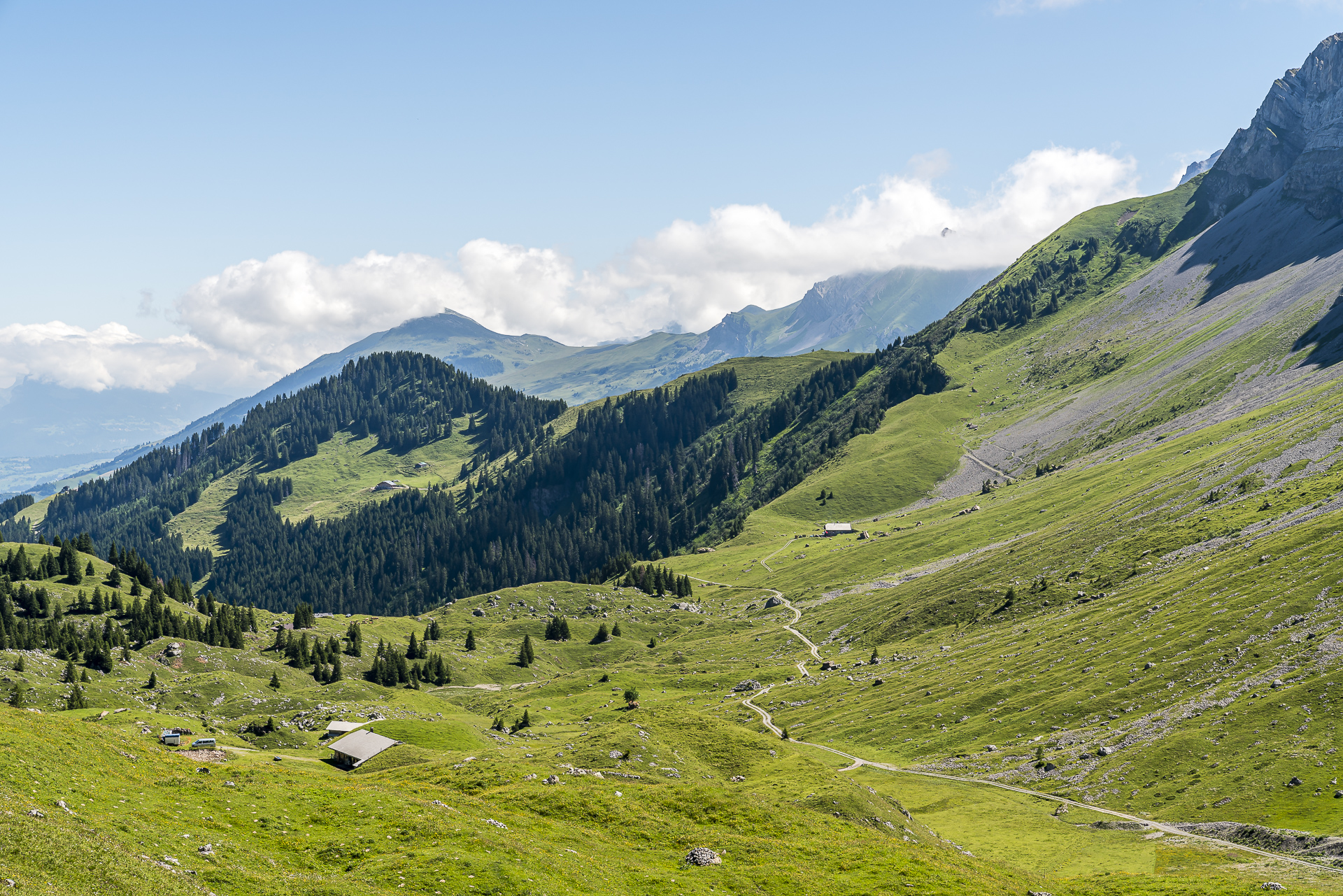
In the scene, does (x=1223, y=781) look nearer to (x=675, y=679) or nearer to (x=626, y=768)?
(x=626, y=768)

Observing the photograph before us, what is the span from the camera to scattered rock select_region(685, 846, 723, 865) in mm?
55781

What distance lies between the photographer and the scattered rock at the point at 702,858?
183 ft

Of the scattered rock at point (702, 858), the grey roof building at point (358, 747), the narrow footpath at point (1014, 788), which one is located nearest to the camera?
the scattered rock at point (702, 858)

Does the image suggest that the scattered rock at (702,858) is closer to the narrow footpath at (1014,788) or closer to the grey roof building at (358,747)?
the narrow footpath at (1014,788)

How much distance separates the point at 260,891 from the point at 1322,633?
348 feet

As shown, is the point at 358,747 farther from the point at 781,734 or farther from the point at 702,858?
the point at 781,734

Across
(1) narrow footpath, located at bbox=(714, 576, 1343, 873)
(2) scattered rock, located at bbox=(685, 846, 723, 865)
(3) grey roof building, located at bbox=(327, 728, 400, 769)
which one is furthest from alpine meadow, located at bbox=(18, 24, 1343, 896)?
(3) grey roof building, located at bbox=(327, 728, 400, 769)

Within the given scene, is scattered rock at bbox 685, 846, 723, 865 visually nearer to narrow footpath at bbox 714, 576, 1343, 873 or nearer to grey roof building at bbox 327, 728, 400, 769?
narrow footpath at bbox 714, 576, 1343, 873

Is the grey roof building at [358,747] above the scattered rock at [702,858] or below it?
above

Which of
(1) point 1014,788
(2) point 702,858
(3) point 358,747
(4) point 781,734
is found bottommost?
(4) point 781,734

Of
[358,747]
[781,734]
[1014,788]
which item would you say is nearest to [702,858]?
[1014,788]

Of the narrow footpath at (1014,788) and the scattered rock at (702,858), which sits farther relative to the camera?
the narrow footpath at (1014,788)

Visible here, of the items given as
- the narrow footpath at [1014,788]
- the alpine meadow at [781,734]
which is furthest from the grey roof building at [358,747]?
the narrow footpath at [1014,788]

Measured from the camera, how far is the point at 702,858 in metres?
56.1
